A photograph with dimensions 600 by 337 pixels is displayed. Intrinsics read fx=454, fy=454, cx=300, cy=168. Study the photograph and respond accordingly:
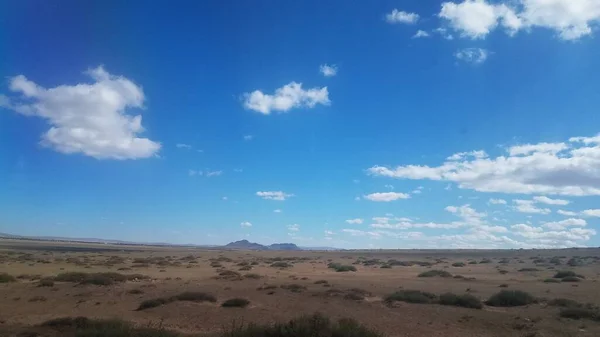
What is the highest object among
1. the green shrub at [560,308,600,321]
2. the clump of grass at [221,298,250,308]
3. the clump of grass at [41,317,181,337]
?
the green shrub at [560,308,600,321]

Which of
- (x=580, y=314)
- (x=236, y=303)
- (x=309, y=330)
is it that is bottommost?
(x=236, y=303)

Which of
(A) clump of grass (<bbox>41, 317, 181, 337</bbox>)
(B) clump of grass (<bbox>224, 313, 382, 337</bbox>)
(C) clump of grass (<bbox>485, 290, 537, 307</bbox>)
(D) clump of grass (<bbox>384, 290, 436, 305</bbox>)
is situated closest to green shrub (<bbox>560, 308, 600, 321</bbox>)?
(C) clump of grass (<bbox>485, 290, 537, 307</bbox>)

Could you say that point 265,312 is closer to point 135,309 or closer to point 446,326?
point 135,309

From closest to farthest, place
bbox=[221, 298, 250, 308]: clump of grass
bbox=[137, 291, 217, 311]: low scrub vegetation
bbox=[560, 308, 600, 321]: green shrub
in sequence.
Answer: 1. bbox=[560, 308, 600, 321]: green shrub
2. bbox=[137, 291, 217, 311]: low scrub vegetation
3. bbox=[221, 298, 250, 308]: clump of grass

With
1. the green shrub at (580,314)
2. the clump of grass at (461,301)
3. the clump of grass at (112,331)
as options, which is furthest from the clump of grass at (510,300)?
the clump of grass at (112,331)

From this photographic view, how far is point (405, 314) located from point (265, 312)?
6.59 m

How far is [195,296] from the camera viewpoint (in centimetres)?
2444

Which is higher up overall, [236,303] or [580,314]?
[580,314]

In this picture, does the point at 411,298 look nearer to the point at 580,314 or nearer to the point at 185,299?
the point at 580,314

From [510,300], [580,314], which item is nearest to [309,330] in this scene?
[580,314]

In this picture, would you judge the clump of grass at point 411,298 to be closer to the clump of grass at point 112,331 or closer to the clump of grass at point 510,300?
the clump of grass at point 510,300

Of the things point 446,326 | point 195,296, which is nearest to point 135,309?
point 195,296

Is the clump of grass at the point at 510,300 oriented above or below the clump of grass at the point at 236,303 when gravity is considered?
above

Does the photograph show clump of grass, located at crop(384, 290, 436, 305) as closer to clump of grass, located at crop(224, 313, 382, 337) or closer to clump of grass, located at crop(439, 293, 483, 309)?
clump of grass, located at crop(439, 293, 483, 309)
